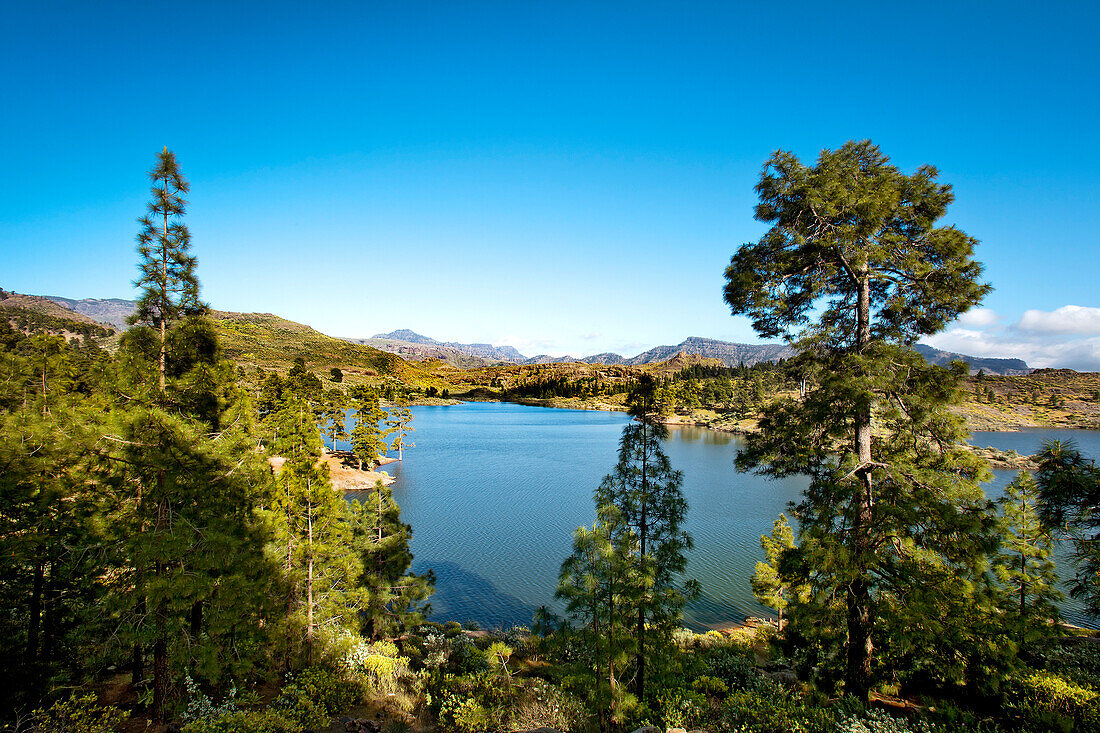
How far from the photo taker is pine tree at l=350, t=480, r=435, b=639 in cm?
1802

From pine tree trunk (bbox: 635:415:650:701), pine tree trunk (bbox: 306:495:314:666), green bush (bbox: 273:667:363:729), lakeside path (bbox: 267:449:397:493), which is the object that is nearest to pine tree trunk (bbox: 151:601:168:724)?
green bush (bbox: 273:667:363:729)

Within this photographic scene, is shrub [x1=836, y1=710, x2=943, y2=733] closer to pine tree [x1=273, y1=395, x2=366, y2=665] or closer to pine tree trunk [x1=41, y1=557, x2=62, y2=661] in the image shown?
pine tree [x1=273, y1=395, x2=366, y2=665]

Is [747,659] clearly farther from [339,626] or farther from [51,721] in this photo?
[51,721]

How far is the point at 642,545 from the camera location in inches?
518

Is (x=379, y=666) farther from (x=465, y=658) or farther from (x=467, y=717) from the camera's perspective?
(x=467, y=717)

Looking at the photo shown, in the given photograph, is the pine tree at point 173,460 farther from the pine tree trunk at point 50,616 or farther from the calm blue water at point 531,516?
the calm blue water at point 531,516

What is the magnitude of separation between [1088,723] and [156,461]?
62.0 ft

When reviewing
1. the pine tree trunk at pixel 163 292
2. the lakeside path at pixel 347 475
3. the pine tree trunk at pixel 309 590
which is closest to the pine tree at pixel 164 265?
the pine tree trunk at pixel 163 292

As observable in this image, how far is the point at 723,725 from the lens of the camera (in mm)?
9734

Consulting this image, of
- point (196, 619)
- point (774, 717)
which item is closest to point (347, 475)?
point (196, 619)

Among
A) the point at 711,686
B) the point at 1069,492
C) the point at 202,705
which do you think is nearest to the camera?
the point at 1069,492

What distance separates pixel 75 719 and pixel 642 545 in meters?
13.5

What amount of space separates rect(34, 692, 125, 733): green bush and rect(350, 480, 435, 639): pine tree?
24.9 feet

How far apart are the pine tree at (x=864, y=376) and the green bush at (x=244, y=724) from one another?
12195 mm
